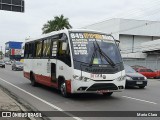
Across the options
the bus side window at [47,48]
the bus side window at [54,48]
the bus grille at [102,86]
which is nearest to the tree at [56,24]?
the bus side window at [47,48]

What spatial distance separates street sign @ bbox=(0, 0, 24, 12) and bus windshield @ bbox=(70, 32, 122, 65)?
371 inches

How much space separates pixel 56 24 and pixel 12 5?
1818 inches

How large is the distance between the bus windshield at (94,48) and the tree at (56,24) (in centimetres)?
5416

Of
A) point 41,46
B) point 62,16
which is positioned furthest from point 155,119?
point 62,16

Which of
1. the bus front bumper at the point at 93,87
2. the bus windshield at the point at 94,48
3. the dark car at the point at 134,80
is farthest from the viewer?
the dark car at the point at 134,80

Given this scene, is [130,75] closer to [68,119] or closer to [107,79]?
[107,79]

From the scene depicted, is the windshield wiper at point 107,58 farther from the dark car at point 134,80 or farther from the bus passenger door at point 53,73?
the dark car at point 134,80

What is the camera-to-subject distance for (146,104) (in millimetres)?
12516

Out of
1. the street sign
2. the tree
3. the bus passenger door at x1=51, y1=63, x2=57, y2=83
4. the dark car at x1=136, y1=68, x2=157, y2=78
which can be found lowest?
the dark car at x1=136, y1=68, x2=157, y2=78

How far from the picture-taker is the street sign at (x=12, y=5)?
21.8m

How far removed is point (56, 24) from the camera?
224 feet

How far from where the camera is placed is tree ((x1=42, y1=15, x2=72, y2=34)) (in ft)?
222

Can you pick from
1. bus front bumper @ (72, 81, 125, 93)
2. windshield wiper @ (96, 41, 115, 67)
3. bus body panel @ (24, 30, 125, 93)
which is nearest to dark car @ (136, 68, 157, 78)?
bus body panel @ (24, 30, 125, 93)

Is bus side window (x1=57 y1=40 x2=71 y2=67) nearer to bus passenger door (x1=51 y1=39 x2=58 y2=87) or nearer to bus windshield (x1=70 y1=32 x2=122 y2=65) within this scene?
bus windshield (x1=70 y1=32 x2=122 y2=65)
